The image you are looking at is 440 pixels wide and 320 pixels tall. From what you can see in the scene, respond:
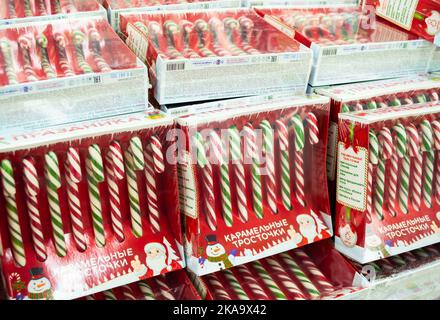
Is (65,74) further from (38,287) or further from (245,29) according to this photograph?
(245,29)

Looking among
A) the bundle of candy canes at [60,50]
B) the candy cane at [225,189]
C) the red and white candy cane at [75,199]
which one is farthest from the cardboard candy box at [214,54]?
the red and white candy cane at [75,199]

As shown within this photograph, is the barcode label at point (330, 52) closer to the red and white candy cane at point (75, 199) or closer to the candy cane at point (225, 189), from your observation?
the candy cane at point (225, 189)

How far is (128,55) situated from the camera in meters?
1.56

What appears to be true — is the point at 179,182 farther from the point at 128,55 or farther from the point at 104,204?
the point at 128,55

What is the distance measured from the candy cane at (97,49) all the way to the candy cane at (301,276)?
96cm

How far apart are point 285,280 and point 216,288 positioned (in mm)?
259

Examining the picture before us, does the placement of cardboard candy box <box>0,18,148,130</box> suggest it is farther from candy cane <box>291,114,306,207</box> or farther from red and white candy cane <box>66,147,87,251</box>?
candy cane <box>291,114,306,207</box>

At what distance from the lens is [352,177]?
1.66m

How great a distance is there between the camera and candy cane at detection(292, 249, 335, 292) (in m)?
1.74

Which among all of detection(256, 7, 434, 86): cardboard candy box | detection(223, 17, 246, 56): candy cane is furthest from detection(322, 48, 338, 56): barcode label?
detection(223, 17, 246, 56): candy cane

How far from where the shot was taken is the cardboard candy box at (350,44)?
176cm

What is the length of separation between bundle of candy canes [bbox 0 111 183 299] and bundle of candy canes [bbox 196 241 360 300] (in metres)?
0.26

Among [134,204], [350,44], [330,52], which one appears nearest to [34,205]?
[134,204]
